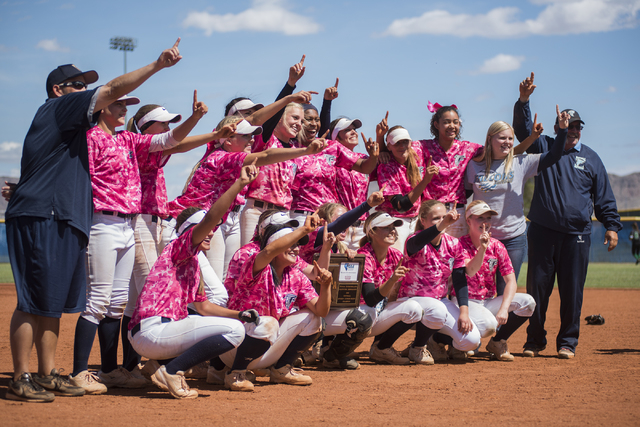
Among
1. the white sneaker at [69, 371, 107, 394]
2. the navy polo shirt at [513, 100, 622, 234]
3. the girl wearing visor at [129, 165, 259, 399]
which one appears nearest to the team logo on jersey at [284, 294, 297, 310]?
the girl wearing visor at [129, 165, 259, 399]

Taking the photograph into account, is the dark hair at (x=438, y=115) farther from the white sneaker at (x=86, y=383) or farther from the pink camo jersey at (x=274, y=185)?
the white sneaker at (x=86, y=383)

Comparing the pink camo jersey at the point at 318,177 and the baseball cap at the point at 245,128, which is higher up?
the baseball cap at the point at 245,128

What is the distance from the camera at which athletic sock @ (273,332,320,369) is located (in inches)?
180

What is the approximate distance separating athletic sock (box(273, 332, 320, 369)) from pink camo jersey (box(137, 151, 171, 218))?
1350 mm

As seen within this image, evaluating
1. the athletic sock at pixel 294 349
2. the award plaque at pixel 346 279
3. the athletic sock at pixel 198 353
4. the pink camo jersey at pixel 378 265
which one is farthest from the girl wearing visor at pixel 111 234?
the pink camo jersey at pixel 378 265

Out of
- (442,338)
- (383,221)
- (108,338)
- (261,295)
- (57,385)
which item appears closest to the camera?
(57,385)

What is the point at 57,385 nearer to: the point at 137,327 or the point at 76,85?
the point at 137,327

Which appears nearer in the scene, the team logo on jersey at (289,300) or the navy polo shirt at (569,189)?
the team logo on jersey at (289,300)

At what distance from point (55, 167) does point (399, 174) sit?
319 centimetres

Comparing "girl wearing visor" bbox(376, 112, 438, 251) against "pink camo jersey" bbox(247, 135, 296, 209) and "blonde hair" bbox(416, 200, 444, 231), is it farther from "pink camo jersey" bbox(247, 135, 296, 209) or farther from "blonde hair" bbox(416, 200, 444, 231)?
"pink camo jersey" bbox(247, 135, 296, 209)

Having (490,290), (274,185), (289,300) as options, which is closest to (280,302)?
(289,300)

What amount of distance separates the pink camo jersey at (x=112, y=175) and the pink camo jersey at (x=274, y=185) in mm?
1331

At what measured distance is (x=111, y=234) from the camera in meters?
4.08

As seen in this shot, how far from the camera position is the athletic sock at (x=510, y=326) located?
5805 mm
